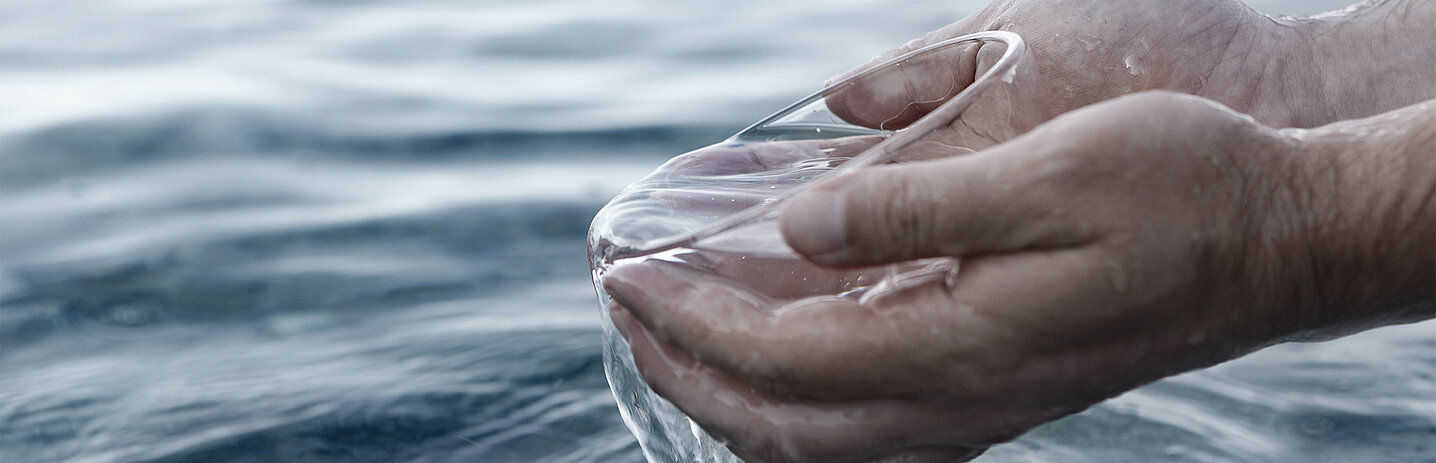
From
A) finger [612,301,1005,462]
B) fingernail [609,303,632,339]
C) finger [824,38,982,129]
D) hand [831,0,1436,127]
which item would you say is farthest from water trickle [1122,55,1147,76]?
fingernail [609,303,632,339]

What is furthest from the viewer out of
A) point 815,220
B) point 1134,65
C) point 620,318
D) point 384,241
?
point 384,241

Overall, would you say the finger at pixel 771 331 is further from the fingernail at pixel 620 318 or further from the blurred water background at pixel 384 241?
the blurred water background at pixel 384 241

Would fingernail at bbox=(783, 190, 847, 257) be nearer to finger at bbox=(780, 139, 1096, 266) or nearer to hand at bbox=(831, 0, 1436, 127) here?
finger at bbox=(780, 139, 1096, 266)

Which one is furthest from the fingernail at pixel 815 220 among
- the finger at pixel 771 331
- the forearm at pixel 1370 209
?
the forearm at pixel 1370 209

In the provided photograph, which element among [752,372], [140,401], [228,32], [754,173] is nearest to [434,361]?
[140,401]

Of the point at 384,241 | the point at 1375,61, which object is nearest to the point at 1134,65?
the point at 1375,61

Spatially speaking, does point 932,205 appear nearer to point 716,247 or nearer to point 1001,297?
point 1001,297
